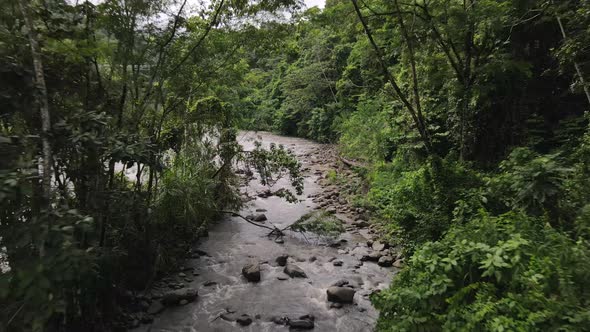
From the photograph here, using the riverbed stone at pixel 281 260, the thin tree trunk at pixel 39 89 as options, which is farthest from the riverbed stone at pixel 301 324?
the thin tree trunk at pixel 39 89

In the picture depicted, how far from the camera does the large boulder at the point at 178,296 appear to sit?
500 centimetres

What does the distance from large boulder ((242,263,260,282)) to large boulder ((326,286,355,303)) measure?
1324 mm

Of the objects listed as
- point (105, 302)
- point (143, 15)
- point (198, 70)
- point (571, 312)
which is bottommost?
point (105, 302)

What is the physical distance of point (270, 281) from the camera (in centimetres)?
582

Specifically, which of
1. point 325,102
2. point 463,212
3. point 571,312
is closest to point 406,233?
point 463,212

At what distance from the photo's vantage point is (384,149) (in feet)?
33.8

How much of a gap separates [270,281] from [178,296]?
1523 mm

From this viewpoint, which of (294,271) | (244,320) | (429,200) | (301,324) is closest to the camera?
(301,324)

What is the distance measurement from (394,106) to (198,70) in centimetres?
654

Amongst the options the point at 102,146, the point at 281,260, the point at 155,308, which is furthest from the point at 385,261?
the point at 102,146

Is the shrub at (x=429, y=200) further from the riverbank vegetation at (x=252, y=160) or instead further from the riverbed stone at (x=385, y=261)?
the riverbed stone at (x=385, y=261)

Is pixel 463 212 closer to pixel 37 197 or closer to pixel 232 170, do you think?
pixel 37 197

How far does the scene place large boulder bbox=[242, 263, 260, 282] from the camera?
5.83 meters

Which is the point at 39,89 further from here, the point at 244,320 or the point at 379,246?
the point at 379,246
